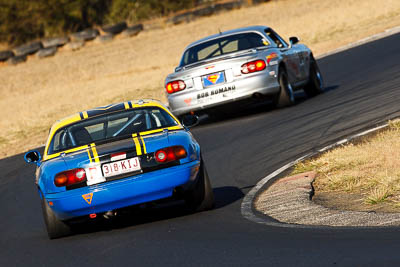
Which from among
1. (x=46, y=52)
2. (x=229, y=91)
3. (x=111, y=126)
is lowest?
(x=46, y=52)

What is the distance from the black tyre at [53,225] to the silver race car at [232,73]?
661 centimetres

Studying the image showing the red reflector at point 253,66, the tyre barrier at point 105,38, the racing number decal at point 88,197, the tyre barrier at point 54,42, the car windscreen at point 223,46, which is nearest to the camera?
the racing number decal at point 88,197

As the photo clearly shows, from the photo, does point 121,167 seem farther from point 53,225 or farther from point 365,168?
point 365,168

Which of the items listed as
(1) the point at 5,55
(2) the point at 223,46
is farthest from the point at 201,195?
(1) the point at 5,55

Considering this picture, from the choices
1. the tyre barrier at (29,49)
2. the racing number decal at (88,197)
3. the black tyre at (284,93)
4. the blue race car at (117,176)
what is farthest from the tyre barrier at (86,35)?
the racing number decal at (88,197)

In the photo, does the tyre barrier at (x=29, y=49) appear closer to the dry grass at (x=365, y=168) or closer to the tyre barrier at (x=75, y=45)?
the tyre barrier at (x=75, y=45)

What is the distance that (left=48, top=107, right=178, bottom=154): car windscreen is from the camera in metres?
8.28

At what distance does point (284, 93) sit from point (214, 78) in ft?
4.37

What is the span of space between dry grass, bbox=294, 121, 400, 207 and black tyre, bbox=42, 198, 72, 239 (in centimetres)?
243

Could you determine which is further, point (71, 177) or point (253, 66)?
point (253, 66)

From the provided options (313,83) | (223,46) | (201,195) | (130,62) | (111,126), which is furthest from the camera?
(130,62)

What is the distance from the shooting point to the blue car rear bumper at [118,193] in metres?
7.39

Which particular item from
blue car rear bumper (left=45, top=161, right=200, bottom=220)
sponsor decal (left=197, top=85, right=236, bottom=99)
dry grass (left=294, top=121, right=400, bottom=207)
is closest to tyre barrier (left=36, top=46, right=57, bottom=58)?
sponsor decal (left=197, top=85, right=236, bottom=99)

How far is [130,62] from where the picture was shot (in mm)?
36281
